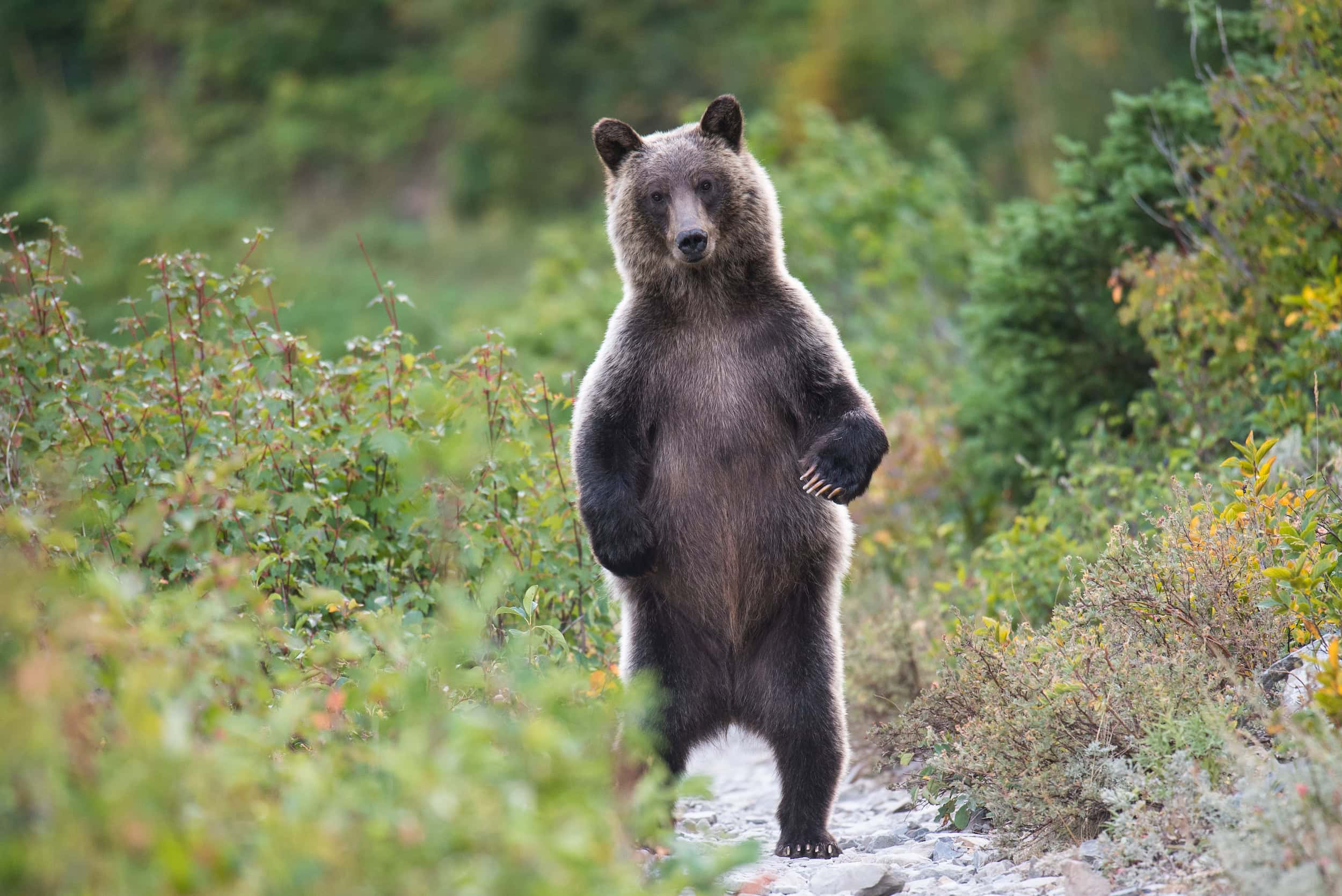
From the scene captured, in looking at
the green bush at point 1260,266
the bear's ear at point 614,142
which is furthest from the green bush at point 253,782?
the green bush at point 1260,266

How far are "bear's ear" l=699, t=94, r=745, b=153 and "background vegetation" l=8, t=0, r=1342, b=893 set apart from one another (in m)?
1.16

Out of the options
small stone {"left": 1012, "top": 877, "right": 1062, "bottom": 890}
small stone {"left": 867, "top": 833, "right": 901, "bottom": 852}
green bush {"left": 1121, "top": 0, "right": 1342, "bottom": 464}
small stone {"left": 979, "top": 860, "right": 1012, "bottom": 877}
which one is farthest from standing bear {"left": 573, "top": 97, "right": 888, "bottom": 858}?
green bush {"left": 1121, "top": 0, "right": 1342, "bottom": 464}

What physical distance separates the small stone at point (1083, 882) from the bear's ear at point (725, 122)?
2.83m

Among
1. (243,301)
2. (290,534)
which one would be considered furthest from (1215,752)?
(243,301)

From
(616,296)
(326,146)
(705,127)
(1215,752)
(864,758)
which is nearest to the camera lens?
(1215,752)

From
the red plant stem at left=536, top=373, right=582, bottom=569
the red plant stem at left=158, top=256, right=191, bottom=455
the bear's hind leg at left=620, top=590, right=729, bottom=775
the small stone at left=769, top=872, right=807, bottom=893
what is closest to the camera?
the small stone at left=769, top=872, right=807, bottom=893

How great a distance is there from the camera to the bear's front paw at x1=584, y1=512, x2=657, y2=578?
170 inches

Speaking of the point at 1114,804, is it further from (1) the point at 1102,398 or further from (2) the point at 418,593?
(1) the point at 1102,398

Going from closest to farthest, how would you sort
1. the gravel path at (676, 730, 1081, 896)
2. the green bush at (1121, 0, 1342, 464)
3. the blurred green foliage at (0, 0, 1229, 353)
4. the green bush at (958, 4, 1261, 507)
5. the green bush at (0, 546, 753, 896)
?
the green bush at (0, 546, 753, 896)
the gravel path at (676, 730, 1081, 896)
the green bush at (1121, 0, 1342, 464)
the green bush at (958, 4, 1261, 507)
the blurred green foliage at (0, 0, 1229, 353)

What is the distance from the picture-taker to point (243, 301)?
5082 millimetres

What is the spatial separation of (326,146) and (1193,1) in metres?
28.6

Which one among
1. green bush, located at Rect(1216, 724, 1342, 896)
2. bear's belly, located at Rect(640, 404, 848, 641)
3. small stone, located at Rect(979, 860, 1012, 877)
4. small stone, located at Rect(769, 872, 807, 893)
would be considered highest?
bear's belly, located at Rect(640, 404, 848, 641)

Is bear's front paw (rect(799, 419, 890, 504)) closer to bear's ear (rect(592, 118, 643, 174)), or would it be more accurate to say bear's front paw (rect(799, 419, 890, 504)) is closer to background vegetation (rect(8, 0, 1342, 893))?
background vegetation (rect(8, 0, 1342, 893))

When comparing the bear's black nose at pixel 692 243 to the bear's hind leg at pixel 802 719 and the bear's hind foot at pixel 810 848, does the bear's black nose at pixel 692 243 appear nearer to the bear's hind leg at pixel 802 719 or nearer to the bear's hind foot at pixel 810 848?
the bear's hind leg at pixel 802 719
